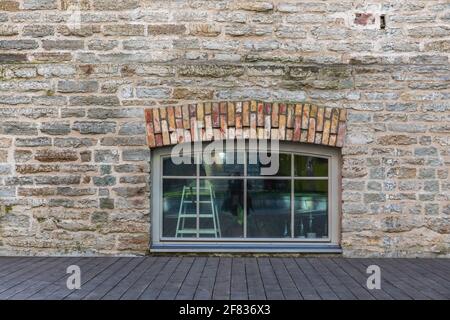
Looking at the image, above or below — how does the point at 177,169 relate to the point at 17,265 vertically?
above

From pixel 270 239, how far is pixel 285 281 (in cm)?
170

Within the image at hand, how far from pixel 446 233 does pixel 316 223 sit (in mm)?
1520

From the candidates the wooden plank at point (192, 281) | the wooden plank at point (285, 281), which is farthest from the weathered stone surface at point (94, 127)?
the wooden plank at point (285, 281)

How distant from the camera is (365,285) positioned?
5625 millimetres

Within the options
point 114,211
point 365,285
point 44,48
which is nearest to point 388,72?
point 365,285

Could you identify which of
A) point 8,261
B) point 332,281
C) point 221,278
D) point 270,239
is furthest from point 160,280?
point 8,261

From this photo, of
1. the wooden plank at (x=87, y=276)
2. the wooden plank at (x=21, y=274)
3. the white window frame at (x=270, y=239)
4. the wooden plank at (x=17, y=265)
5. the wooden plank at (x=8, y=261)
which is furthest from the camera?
the white window frame at (x=270, y=239)

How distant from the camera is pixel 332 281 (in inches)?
230

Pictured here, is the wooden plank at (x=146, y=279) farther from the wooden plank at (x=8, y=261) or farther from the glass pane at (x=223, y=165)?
the wooden plank at (x=8, y=261)

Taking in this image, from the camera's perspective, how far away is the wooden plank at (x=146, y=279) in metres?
5.14

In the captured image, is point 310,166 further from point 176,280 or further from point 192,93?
point 176,280

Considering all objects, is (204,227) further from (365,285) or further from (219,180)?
(365,285)

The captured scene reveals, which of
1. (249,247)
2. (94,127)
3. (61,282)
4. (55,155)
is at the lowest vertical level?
(61,282)

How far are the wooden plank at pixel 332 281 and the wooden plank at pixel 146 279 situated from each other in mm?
1647
